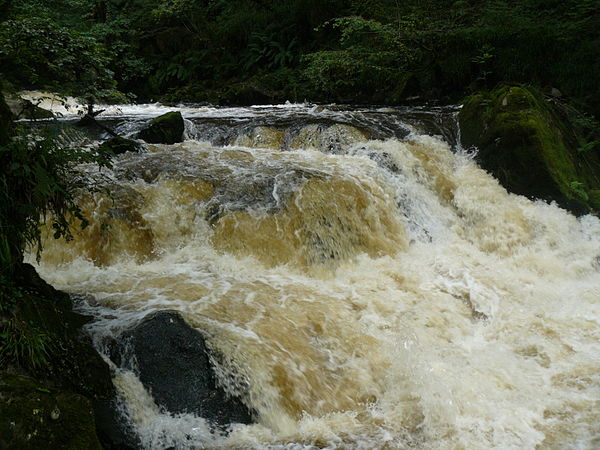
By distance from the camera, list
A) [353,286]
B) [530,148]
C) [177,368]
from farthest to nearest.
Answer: [530,148] → [353,286] → [177,368]

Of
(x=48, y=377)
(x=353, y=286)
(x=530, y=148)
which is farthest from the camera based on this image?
(x=530, y=148)

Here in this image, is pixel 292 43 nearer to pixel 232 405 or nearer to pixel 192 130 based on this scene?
pixel 192 130

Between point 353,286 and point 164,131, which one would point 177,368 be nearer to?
point 353,286

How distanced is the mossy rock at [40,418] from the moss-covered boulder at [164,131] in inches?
256

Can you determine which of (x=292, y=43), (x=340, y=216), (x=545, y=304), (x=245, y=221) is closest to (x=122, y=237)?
(x=245, y=221)

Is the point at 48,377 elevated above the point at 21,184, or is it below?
below

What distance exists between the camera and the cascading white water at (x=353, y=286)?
375 cm

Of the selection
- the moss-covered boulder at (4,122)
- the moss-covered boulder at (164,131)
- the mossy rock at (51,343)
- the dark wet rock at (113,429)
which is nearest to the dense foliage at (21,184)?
the moss-covered boulder at (4,122)

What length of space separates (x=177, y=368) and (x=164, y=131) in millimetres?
6052

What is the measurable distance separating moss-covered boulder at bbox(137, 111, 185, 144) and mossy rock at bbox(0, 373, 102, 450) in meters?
6.50

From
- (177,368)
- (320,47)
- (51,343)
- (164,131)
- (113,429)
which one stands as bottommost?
(113,429)

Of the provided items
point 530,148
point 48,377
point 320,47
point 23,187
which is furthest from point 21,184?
point 320,47

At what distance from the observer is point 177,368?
369cm

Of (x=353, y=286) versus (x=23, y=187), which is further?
(x=353, y=286)
